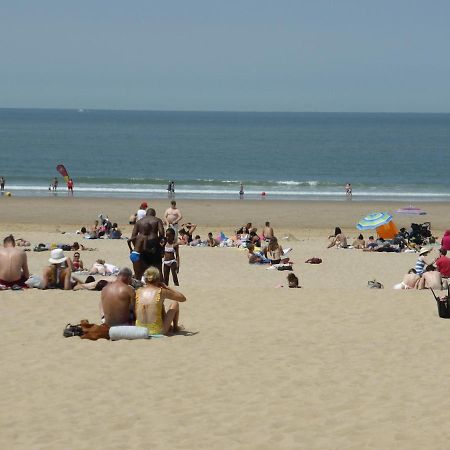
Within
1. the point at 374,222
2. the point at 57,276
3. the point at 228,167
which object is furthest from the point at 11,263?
the point at 228,167

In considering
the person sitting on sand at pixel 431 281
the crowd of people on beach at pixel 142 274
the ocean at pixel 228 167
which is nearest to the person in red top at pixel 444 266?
the crowd of people on beach at pixel 142 274

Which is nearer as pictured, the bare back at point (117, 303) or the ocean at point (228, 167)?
the bare back at point (117, 303)

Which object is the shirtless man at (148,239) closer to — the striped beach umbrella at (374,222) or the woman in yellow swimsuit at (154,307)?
the woman in yellow swimsuit at (154,307)

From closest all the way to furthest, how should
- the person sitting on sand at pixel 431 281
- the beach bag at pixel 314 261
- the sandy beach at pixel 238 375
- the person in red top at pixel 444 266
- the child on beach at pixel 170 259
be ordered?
1. the sandy beach at pixel 238 375
2. the person sitting on sand at pixel 431 281
3. the child on beach at pixel 170 259
4. the person in red top at pixel 444 266
5. the beach bag at pixel 314 261

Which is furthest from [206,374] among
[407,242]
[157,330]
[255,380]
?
[407,242]

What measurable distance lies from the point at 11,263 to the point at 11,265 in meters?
0.03

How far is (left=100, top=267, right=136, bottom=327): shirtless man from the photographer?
1055 centimetres

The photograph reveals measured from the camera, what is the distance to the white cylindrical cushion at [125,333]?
10.4 metres

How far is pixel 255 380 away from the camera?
8.98 meters

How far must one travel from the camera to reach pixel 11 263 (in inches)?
516

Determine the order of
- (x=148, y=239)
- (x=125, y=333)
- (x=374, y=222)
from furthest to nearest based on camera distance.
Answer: (x=374, y=222)
(x=148, y=239)
(x=125, y=333)

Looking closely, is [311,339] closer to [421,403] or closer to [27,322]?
[421,403]

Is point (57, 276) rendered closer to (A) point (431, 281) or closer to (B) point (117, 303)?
(B) point (117, 303)

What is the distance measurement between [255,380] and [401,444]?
2102 mm
